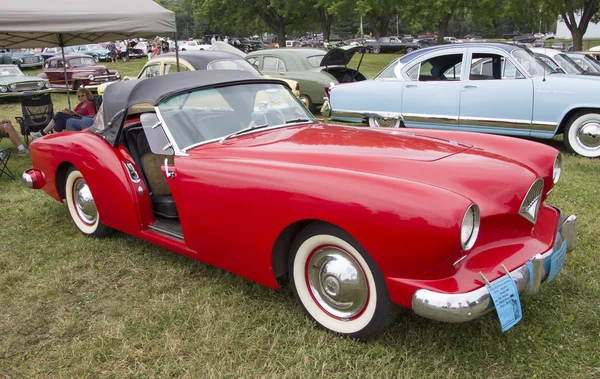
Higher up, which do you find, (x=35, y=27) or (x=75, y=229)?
(x=35, y=27)

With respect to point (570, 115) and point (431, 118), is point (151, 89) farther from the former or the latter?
point (570, 115)

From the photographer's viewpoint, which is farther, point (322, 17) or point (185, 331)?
point (322, 17)

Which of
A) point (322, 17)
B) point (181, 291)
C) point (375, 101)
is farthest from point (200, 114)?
point (322, 17)

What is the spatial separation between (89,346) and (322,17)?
137 feet

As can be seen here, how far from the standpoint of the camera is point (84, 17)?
6836 millimetres

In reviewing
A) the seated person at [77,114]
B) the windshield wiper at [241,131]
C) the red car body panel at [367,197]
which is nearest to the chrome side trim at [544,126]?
the red car body panel at [367,197]

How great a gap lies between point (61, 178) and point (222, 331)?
2.56 metres

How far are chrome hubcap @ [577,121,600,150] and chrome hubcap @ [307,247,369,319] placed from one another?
5.50 meters

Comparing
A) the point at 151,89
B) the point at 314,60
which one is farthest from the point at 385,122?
the point at 151,89

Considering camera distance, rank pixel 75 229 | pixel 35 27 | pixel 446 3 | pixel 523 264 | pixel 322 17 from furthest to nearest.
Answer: pixel 322 17 < pixel 446 3 < pixel 35 27 < pixel 75 229 < pixel 523 264

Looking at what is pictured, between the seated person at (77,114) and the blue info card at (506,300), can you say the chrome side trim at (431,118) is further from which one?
the blue info card at (506,300)

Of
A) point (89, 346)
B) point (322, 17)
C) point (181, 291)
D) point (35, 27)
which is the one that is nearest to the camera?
point (89, 346)

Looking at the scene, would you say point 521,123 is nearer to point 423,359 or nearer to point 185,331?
point 423,359

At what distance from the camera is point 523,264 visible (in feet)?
7.85
